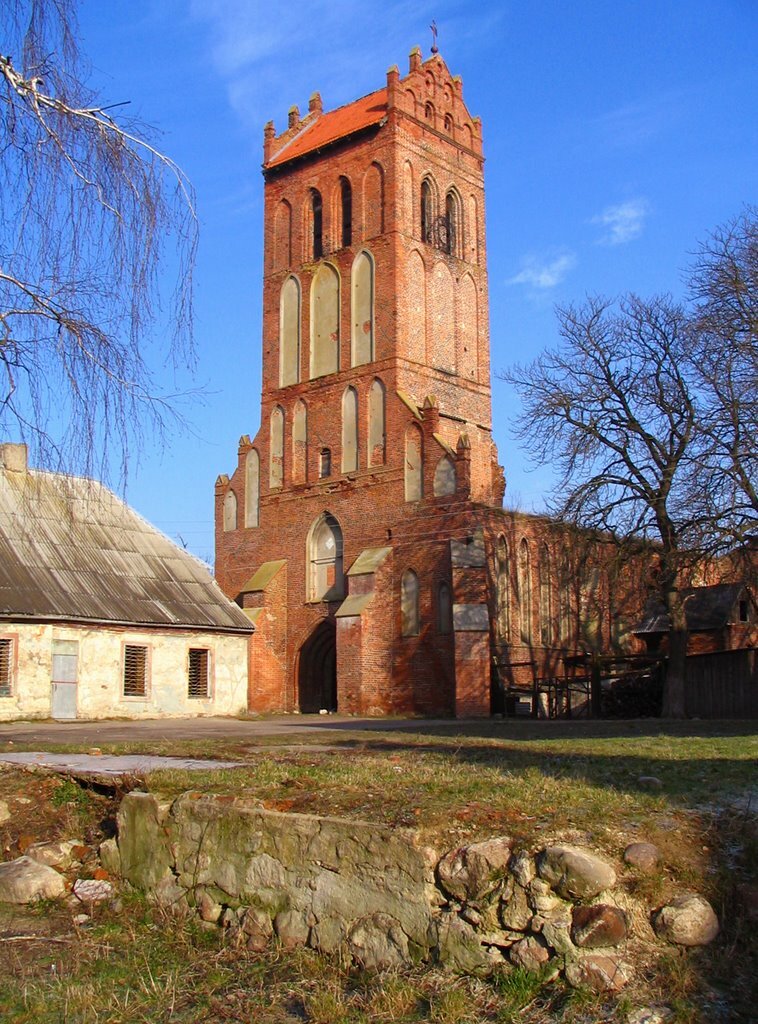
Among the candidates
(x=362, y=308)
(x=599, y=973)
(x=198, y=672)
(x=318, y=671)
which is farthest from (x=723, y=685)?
(x=599, y=973)

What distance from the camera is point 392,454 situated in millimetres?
32094

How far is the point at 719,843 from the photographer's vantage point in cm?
597

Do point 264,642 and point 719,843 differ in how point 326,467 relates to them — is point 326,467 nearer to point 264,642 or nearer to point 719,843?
point 264,642

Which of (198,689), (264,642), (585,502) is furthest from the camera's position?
(264,642)

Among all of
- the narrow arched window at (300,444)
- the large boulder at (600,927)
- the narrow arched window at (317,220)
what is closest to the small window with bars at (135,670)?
the narrow arched window at (300,444)

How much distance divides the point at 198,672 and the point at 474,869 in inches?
1005

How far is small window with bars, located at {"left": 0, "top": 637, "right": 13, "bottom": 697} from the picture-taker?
25.5 metres

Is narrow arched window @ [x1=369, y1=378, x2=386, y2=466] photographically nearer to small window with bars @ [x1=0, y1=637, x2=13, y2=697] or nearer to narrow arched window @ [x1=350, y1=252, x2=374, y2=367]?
narrow arched window @ [x1=350, y1=252, x2=374, y2=367]

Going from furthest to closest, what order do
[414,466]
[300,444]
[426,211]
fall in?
1. [426,211]
2. [300,444]
3. [414,466]

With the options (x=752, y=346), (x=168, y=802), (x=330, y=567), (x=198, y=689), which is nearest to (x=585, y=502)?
(x=752, y=346)

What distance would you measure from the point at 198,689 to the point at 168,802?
23442 millimetres

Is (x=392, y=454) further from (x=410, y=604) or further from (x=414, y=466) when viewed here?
(x=410, y=604)

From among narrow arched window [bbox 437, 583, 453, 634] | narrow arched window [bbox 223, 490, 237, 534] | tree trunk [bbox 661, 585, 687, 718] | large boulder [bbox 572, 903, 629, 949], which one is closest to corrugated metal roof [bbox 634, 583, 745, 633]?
tree trunk [bbox 661, 585, 687, 718]

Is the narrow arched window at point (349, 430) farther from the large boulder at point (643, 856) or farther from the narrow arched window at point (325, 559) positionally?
the large boulder at point (643, 856)
